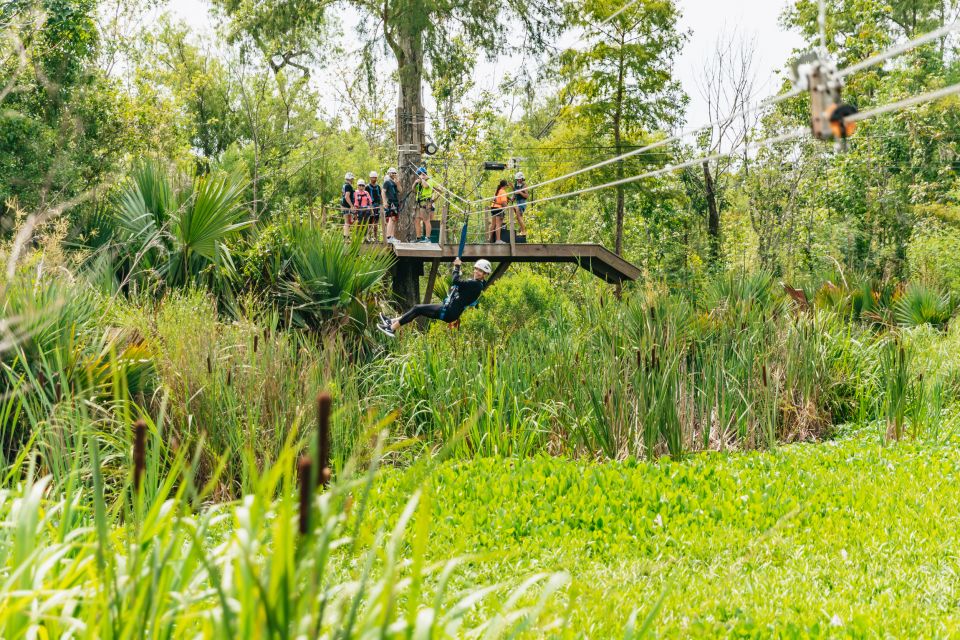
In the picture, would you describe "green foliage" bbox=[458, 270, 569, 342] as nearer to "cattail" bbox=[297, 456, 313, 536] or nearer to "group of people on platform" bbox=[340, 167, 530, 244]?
"group of people on platform" bbox=[340, 167, 530, 244]

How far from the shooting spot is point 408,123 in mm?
17922

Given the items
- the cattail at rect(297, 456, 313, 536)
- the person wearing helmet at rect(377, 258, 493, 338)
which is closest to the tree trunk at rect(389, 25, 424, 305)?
the person wearing helmet at rect(377, 258, 493, 338)

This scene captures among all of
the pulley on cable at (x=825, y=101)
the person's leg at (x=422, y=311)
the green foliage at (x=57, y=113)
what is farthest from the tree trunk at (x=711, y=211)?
the pulley on cable at (x=825, y=101)

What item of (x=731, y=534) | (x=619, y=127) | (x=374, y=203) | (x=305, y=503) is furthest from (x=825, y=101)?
(x=619, y=127)

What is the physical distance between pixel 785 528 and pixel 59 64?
15.8 metres

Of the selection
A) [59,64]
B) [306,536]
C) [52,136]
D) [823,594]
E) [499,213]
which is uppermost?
[59,64]

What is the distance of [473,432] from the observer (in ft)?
27.7

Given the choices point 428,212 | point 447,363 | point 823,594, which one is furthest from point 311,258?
point 823,594

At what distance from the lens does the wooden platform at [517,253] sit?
1599cm

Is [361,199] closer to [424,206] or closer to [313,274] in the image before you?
[424,206]

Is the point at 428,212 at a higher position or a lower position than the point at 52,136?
lower

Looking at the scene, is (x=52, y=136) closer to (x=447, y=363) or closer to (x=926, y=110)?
(x=447, y=363)

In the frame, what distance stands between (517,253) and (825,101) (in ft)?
47.1

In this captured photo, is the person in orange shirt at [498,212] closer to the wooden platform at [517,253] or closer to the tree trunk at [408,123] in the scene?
the wooden platform at [517,253]
